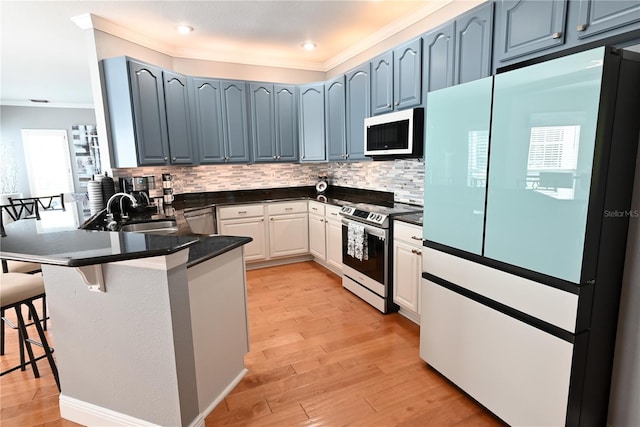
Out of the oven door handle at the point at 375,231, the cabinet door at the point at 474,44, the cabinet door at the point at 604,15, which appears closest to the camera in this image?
the cabinet door at the point at 604,15

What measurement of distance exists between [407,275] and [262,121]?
2.78 meters

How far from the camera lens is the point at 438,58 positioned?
104 inches

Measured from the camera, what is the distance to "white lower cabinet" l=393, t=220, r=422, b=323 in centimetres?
264

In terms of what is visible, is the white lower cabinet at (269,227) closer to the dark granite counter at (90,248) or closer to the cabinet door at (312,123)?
the cabinet door at (312,123)

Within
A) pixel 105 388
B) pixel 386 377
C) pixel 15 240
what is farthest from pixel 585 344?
pixel 15 240

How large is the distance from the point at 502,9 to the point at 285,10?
73.5 inches

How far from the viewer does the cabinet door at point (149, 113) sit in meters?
3.31

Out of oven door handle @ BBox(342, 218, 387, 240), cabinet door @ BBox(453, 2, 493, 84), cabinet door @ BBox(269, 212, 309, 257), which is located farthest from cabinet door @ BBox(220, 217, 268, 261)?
cabinet door @ BBox(453, 2, 493, 84)

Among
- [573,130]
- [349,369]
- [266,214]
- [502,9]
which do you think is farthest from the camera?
[266,214]

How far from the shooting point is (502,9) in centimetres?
210

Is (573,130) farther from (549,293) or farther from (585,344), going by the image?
(585,344)

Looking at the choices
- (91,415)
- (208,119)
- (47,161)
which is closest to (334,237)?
(208,119)

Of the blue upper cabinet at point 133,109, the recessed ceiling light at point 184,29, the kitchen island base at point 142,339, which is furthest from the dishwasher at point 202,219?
the kitchen island base at point 142,339

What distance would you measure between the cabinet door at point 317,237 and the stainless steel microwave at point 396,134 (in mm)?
1221
